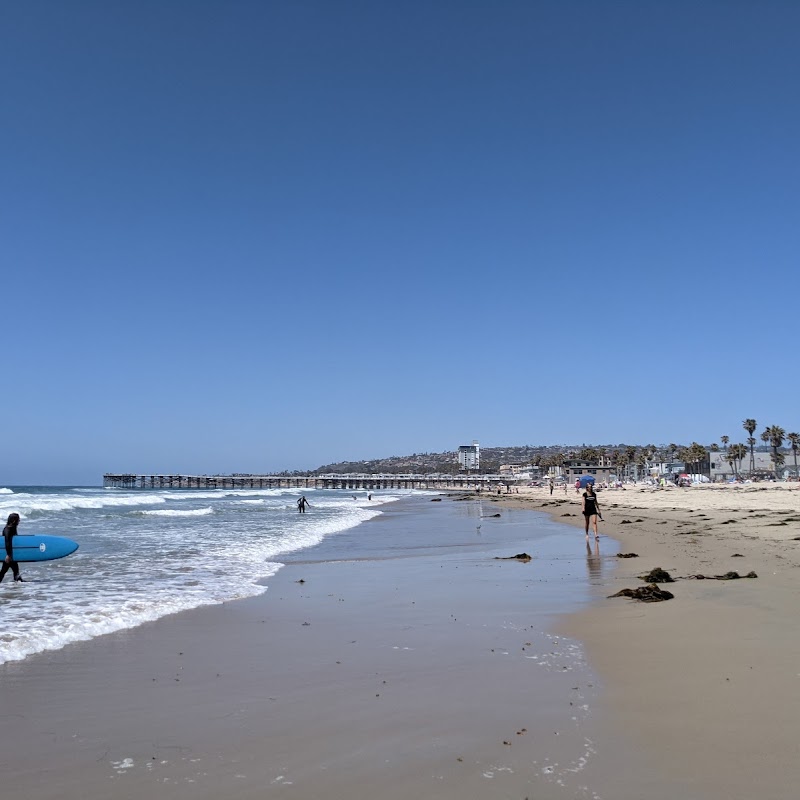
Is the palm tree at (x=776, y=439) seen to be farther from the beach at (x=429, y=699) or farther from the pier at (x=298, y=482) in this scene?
the beach at (x=429, y=699)

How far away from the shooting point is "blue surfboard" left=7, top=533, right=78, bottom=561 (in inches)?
530

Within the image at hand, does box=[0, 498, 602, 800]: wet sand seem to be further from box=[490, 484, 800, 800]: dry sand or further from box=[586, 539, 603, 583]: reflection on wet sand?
box=[586, 539, 603, 583]: reflection on wet sand

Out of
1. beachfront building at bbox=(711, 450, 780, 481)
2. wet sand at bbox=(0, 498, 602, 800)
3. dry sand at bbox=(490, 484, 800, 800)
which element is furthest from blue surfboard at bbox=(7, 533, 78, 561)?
beachfront building at bbox=(711, 450, 780, 481)

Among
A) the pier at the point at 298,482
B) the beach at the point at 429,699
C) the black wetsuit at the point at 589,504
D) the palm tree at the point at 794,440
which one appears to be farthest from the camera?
the pier at the point at 298,482

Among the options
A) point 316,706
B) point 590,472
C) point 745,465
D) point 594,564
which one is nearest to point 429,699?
point 316,706

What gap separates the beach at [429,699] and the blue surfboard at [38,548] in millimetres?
6678

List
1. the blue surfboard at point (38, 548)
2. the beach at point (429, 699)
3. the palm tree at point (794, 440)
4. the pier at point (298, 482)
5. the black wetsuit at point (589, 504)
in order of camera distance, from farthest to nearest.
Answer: the pier at point (298, 482)
the palm tree at point (794, 440)
the black wetsuit at point (589, 504)
the blue surfboard at point (38, 548)
the beach at point (429, 699)

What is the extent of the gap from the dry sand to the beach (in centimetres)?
2

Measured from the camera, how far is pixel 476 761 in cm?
362

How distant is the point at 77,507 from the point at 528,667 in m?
48.4

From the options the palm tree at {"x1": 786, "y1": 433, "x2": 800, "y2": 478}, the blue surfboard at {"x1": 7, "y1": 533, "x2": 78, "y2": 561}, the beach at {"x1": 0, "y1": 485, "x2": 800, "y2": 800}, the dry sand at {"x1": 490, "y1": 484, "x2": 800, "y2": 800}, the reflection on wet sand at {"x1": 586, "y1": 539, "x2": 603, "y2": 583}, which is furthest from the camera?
the palm tree at {"x1": 786, "y1": 433, "x2": 800, "y2": 478}

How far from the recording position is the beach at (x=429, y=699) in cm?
347

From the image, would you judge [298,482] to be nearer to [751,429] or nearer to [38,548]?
[751,429]

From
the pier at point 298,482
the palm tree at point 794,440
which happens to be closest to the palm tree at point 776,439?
the palm tree at point 794,440
